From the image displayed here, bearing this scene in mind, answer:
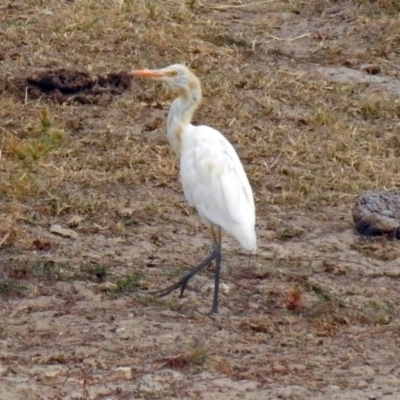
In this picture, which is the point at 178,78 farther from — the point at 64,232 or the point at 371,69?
the point at 371,69

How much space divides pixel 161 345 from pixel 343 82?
4773 millimetres

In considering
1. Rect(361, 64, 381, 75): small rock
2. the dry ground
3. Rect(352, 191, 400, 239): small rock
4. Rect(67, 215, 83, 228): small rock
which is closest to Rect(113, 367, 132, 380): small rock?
the dry ground

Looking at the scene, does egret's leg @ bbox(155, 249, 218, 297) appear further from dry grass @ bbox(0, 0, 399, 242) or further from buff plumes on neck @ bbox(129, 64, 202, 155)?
dry grass @ bbox(0, 0, 399, 242)

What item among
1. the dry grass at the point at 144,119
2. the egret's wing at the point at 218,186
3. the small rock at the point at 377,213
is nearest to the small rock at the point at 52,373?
the egret's wing at the point at 218,186

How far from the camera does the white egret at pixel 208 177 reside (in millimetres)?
6613

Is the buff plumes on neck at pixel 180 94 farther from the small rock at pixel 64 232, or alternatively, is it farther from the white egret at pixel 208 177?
the small rock at pixel 64 232

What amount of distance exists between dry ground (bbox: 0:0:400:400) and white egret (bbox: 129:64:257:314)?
40cm

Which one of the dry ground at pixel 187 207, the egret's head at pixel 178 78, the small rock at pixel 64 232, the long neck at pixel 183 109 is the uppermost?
the egret's head at pixel 178 78

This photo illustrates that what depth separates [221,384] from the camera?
18.5ft

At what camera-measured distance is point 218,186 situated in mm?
6766

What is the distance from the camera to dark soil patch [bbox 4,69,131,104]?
951 centimetres

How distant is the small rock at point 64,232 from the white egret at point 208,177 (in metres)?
0.78

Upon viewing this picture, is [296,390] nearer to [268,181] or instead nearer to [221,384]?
[221,384]

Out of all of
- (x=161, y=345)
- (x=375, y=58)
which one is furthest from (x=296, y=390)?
(x=375, y=58)
